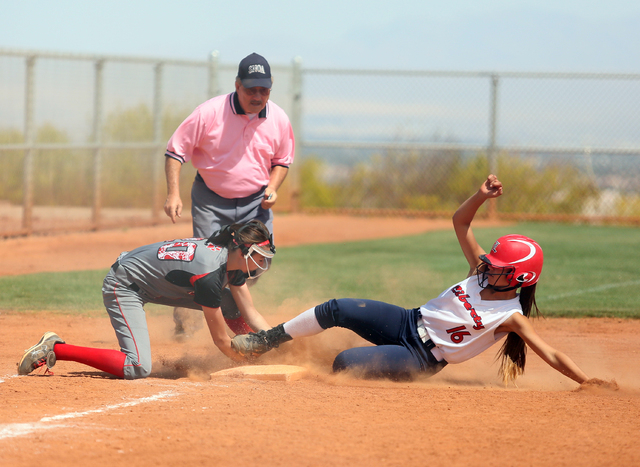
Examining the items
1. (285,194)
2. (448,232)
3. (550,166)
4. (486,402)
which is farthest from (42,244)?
(550,166)

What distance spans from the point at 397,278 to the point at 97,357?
4.98 m

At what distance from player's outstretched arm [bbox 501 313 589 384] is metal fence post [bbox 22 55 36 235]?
8939 mm

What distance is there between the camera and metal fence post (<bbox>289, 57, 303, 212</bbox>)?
1538cm

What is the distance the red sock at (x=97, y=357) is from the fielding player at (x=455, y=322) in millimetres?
735

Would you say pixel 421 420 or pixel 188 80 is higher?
pixel 188 80

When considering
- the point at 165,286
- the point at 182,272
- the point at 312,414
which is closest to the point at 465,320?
the point at 312,414

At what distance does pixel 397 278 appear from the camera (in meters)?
8.86

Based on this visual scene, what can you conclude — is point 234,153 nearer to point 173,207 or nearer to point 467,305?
point 173,207

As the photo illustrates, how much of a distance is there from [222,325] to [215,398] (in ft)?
1.95

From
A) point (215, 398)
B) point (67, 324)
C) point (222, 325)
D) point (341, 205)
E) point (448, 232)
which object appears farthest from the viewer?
point (341, 205)

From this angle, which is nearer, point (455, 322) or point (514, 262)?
point (514, 262)

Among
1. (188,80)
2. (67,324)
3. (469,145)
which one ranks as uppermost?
(188,80)

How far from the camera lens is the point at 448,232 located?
1352 centimetres

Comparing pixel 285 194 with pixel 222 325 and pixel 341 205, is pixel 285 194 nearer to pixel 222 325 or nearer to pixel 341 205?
pixel 341 205
